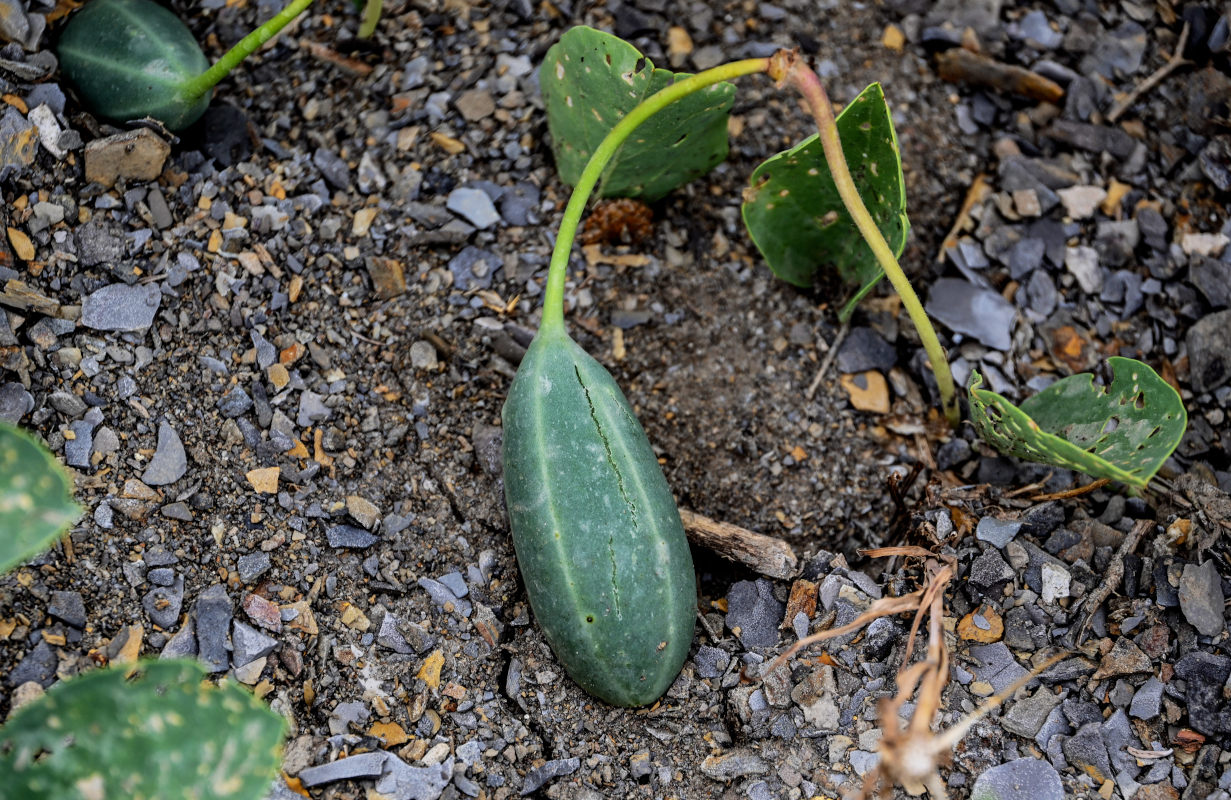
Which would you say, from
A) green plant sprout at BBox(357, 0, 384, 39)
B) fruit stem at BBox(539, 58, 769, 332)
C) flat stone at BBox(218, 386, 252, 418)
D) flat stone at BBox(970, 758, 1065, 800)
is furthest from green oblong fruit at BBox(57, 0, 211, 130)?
flat stone at BBox(970, 758, 1065, 800)

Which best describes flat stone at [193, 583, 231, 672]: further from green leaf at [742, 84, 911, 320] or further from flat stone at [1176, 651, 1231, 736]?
flat stone at [1176, 651, 1231, 736]

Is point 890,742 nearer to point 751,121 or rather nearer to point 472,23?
point 751,121

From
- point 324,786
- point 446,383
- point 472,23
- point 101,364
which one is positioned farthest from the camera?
point 472,23

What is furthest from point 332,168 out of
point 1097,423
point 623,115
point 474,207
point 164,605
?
point 1097,423

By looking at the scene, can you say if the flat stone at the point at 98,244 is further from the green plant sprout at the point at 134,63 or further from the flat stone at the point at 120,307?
the green plant sprout at the point at 134,63

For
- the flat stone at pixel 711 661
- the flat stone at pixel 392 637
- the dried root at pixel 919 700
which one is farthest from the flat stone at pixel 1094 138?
the flat stone at pixel 392 637

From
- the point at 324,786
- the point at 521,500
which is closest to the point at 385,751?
the point at 324,786
